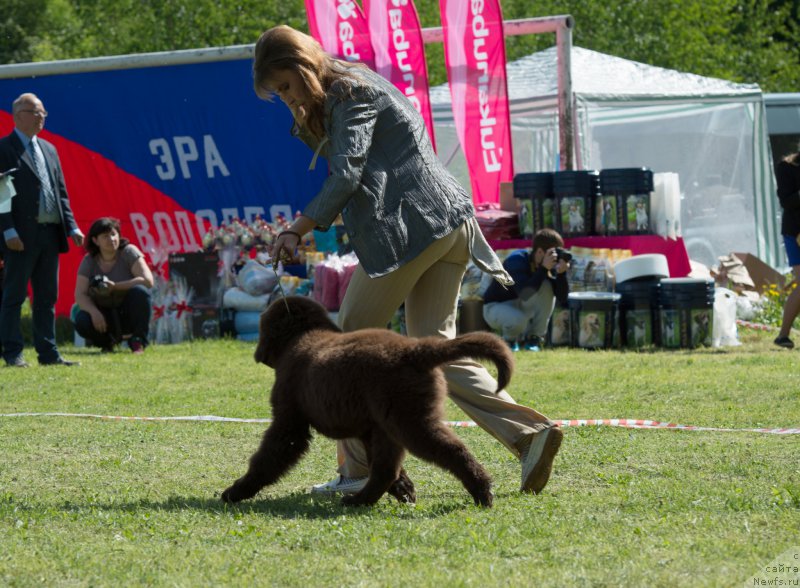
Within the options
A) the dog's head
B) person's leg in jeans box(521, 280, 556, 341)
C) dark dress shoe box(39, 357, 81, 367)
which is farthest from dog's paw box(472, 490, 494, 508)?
dark dress shoe box(39, 357, 81, 367)

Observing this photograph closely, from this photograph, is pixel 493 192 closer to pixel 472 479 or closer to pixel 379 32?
pixel 379 32

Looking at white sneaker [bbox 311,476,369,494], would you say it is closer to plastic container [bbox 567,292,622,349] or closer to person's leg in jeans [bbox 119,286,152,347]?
plastic container [bbox 567,292,622,349]

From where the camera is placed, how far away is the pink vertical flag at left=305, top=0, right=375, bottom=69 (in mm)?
13844

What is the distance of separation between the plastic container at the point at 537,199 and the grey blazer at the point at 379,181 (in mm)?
7698

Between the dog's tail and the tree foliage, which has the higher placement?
the tree foliage

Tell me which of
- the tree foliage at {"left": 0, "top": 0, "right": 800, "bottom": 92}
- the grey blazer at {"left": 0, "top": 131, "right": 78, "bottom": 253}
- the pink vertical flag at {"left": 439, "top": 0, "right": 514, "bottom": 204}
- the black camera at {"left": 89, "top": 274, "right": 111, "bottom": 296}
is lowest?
the black camera at {"left": 89, "top": 274, "right": 111, "bottom": 296}

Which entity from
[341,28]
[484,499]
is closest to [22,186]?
[341,28]

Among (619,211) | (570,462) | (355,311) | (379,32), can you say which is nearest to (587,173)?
(619,211)

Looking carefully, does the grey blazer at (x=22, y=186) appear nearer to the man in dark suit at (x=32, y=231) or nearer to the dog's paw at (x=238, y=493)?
the man in dark suit at (x=32, y=231)

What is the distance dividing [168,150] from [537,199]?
15.7 ft

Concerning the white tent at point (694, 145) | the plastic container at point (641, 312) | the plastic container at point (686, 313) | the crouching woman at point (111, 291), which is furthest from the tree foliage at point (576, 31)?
the plastic container at point (686, 313)

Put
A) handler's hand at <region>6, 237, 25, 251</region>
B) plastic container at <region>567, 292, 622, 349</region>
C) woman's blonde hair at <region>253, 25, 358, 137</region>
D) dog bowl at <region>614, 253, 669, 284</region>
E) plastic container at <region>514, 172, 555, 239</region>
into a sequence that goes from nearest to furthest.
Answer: woman's blonde hair at <region>253, 25, 358, 137</region> < handler's hand at <region>6, 237, 25, 251</region> < plastic container at <region>567, 292, 622, 349</region> < dog bowl at <region>614, 253, 669, 284</region> < plastic container at <region>514, 172, 555, 239</region>

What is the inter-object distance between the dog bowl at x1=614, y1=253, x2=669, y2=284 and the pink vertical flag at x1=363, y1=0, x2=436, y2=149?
315 centimetres

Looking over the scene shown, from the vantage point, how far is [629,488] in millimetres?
5020
